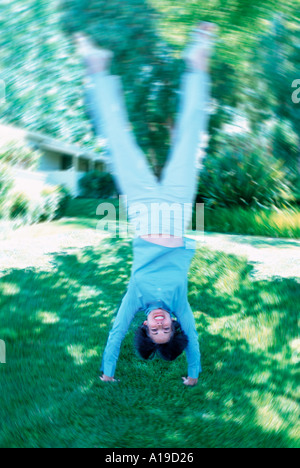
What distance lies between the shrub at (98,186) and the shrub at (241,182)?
5.59ft

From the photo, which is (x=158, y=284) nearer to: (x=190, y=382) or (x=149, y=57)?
(x=190, y=382)

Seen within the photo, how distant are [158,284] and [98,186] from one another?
5.96 m

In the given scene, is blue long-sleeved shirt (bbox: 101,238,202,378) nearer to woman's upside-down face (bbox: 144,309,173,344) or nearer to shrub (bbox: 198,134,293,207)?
woman's upside-down face (bbox: 144,309,173,344)

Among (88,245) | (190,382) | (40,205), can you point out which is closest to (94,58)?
(190,382)

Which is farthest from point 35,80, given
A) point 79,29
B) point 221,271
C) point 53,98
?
point 221,271

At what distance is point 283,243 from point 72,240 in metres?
3.36

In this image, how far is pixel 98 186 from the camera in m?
7.88

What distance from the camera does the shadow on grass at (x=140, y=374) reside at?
2.35 m

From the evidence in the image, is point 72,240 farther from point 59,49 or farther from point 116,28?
point 116,28

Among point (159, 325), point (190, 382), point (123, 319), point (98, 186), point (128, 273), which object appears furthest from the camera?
point (98, 186)

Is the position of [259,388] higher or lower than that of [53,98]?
lower

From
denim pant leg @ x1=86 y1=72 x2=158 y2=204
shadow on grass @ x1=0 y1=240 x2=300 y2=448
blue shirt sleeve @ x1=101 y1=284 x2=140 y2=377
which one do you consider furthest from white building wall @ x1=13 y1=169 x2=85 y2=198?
blue shirt sleeve @ x1=101 y1=284 x2=140 y2=377

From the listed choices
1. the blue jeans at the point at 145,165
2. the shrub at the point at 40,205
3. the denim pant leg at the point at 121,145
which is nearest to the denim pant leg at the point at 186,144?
the blue jeans at the point at 145,165

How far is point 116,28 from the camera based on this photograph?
2.97m
